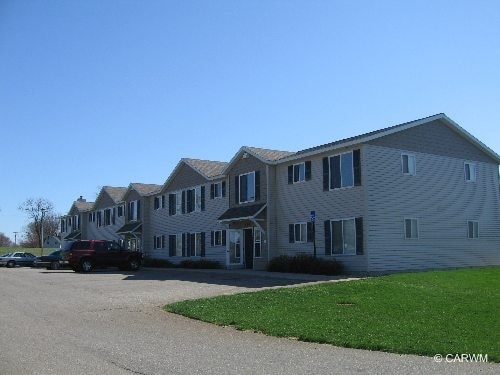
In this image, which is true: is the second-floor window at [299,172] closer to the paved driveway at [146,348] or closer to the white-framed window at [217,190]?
the white-framed window at [217,190]

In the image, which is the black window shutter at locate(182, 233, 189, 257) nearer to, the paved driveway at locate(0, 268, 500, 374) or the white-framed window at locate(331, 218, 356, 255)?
the white-framed window at locate(331, 218, 356, 255)

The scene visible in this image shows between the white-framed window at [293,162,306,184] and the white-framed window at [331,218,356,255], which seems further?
the white-framed window at [293,162,306,184]

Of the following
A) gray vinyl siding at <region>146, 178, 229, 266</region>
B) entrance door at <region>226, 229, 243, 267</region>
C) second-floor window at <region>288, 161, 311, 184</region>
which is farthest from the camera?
gray vinyl siding at <region>146, 178, 229, 266</region>

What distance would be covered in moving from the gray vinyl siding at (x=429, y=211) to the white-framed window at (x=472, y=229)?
0.69 ft

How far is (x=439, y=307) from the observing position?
44.1ft

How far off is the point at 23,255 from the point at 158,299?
35930 millimetres

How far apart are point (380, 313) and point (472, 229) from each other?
1732 cm

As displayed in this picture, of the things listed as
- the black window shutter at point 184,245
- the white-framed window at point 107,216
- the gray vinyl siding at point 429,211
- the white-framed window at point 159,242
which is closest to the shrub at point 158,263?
the black window shutter at point 184,245

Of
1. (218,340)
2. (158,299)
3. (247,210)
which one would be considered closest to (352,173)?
(247,210)

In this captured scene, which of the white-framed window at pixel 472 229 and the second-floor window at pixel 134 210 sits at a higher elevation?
the second-floor window at pixel 134 210

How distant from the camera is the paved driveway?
26.8ft

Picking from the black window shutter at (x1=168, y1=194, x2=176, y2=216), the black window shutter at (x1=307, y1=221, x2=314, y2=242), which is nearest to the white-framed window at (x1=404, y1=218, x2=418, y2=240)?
the black window shutter at (x1=307, y1=221, x2=314, y2=242)

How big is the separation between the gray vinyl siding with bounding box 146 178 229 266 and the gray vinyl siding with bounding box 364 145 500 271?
1149 centimetres

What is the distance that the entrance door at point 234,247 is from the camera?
106 feet
